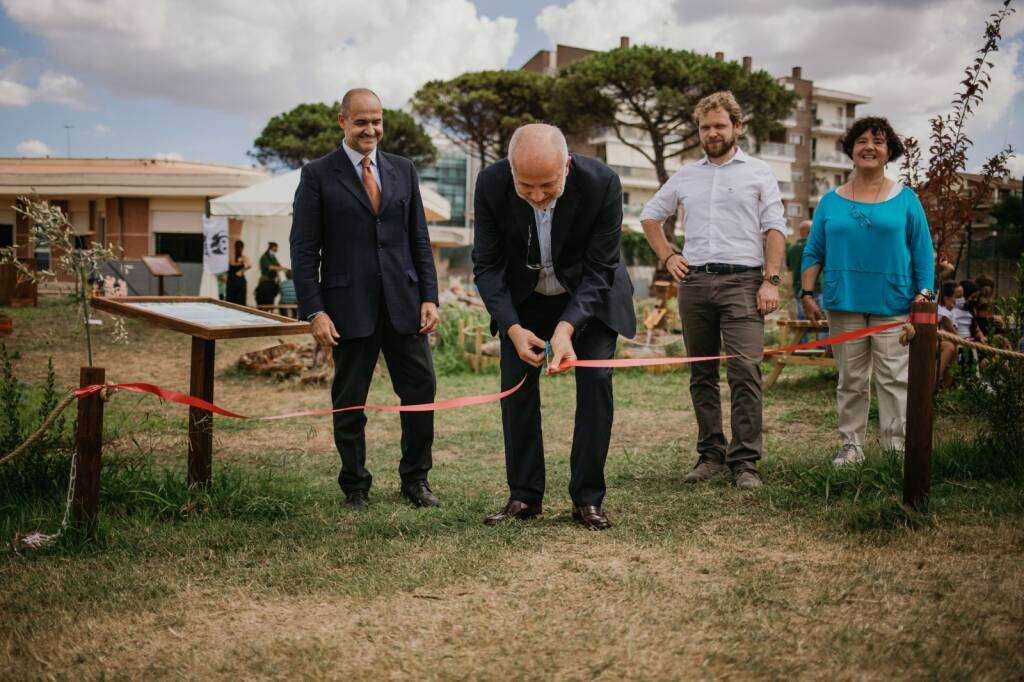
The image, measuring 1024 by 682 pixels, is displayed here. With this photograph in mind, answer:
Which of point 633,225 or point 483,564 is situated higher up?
point 633,225

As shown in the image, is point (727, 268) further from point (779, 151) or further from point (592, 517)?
point (779, 151)

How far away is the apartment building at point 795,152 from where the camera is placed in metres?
50.9

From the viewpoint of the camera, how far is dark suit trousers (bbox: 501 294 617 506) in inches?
149

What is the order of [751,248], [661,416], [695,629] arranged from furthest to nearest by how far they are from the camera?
[661,416]
[751,248]
[695,629]

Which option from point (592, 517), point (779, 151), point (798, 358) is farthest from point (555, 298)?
point (779, 151)

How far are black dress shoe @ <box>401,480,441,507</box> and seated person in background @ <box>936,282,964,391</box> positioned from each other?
3.54m

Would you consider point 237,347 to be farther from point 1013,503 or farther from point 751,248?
point 1013,503

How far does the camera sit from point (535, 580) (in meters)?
3.10

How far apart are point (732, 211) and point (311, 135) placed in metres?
35.2

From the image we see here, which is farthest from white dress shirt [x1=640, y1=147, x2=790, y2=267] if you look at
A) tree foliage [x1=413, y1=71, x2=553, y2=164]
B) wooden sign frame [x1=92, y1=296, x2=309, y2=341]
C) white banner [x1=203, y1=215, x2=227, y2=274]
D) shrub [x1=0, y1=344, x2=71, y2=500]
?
tree foliage [x1=413, y1=71, x2=553, y2=164]

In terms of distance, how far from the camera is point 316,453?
5.93m

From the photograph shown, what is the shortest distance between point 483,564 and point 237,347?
10.2 m

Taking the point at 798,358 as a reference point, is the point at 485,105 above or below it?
above

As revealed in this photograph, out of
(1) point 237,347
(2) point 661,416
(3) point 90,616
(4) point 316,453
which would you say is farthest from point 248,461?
(1) point 237,347
